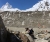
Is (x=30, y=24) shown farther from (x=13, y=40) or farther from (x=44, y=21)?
(x=13, y=40)

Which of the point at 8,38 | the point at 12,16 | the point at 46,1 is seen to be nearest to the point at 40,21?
the point at 12,16

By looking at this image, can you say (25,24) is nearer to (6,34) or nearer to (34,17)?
(34,17)

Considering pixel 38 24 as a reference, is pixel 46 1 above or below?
above

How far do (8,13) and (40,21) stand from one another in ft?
22.6

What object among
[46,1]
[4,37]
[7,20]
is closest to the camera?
[4,37]

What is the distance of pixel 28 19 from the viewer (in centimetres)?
3569

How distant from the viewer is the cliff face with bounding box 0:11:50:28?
34.5 meters

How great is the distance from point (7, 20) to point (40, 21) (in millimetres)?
6706

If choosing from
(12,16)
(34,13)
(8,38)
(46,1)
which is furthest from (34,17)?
(46,1)

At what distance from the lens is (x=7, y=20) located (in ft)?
121

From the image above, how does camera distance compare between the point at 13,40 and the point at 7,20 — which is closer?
the point at 13,40

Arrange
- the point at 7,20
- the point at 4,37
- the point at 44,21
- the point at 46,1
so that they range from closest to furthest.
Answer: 1. the point at 4,37
2. the point at 44,21
3. the point at 7,20
4. the point at 46,1

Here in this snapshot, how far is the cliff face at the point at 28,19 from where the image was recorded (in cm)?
3449

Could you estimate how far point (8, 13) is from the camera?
1474 inches
